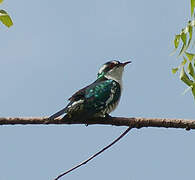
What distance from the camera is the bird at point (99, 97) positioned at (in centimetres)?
545

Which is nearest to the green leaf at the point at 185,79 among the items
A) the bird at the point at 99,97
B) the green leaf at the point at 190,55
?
the green leaf at the point at 190,55

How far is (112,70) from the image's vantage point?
769 centimetres

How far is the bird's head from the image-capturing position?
24.7 feet

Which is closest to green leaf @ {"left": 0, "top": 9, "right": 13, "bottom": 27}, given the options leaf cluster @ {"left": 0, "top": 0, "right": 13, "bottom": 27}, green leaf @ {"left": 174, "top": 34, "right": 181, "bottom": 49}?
leaf cluster @ {"left": 0, "top": 0, "right": 13, "bottom": 27}

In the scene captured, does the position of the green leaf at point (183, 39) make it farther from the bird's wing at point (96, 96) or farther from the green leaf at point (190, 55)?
the bird's wing at point (96, 96)

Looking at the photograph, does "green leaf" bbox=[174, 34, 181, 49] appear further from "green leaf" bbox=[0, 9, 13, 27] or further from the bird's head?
the bird's head

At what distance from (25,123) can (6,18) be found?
38.0 inches

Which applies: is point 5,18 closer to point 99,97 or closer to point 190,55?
point 190,55

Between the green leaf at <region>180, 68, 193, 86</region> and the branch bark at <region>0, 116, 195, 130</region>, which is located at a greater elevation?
the green leaf at <region>180, 68, 193, 86</region>

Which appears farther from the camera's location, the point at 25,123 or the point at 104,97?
the point at 104,97

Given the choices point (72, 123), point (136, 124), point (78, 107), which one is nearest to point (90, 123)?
point (78, 107)

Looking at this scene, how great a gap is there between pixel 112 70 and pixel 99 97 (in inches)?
57.7

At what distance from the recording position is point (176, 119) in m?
3.78

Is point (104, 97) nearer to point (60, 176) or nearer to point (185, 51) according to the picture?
point (60, 176)
